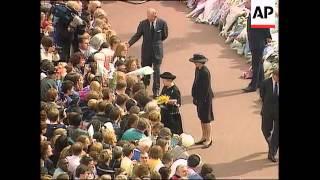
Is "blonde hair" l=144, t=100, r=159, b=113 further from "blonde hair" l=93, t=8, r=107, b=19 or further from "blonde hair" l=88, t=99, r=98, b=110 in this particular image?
"blonde hair" l=93, t=8, r=107, b=19

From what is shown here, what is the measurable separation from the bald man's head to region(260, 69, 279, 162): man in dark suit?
0.47 metres

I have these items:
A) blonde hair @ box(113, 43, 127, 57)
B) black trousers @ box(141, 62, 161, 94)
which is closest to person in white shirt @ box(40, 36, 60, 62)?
blonde hair @ box(113, 43, 127, 57)

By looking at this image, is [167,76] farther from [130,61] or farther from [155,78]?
[130,61]

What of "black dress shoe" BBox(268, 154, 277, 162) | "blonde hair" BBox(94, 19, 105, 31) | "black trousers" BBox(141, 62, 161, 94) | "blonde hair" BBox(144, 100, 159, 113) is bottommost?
"black dress shoe" BBox(268, 154, 277, 162)

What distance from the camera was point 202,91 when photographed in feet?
13.5

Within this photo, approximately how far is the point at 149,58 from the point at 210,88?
244 millimetres

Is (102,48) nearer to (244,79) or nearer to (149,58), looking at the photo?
(149,58)

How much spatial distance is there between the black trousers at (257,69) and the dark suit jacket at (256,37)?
0.02 m

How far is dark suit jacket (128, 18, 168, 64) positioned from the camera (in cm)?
414

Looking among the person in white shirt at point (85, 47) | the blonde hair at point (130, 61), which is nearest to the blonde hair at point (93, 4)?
the person in white shirt at point (85, 47)
